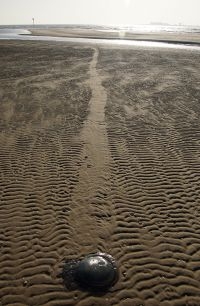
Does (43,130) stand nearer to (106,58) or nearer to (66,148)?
(66,148)

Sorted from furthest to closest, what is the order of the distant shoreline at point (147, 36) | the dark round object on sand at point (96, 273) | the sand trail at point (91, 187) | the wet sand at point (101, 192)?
the distant shoreline at point (147, 36), the sand trail at point (91, 187), the wet sand at point (101, 192), the dark round object on sand at point (96, 273)

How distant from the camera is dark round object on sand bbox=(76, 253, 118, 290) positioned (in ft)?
29.2

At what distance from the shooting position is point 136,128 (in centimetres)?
1931

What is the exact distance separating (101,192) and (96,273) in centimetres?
435

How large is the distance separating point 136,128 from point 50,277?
1163 centimetres

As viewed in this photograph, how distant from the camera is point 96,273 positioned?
29.7 feet

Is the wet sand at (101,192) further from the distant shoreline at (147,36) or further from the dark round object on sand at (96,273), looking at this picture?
the distant shoreline at (147,36)

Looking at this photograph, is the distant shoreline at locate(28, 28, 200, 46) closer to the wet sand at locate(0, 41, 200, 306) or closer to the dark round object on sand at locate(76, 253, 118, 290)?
the wet sand at locate(0, 41, 200, 306)

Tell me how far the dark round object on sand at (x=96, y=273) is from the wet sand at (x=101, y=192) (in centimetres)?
24

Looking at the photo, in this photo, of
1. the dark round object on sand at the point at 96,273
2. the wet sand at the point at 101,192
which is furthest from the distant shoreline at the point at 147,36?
the dark round object on sand at the point at 96,273

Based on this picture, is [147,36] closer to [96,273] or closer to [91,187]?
[91,187]

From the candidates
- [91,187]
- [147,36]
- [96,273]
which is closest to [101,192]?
[91,187]

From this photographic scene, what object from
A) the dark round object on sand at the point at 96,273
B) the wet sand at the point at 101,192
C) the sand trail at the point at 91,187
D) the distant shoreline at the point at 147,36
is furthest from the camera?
the distant shoreline at the point at 147,36

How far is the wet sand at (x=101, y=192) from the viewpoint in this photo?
910 cm
